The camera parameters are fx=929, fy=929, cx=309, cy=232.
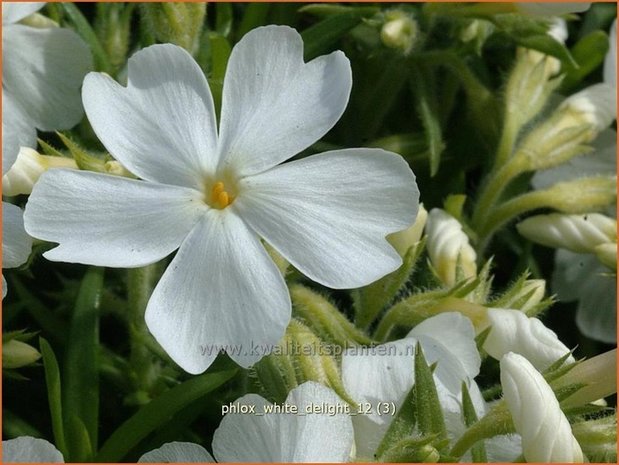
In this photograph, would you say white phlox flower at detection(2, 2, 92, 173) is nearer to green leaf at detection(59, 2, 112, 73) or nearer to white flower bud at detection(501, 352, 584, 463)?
green leaf at detection(59, 2, 112, 73)

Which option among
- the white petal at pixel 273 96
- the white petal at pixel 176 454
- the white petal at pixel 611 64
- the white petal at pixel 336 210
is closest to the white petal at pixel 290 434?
the white petal at pixel 176 454

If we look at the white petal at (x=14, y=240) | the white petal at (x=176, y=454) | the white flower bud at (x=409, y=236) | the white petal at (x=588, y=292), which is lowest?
the white petal at (x=588, y=292)

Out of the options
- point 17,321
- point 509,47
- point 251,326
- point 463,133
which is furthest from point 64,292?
point 509,47

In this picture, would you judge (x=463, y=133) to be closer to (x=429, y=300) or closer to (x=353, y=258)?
(x=429, y=300)

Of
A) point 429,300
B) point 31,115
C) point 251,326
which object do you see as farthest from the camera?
point 31,115

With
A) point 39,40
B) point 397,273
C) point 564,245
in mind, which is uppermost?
point 39,40

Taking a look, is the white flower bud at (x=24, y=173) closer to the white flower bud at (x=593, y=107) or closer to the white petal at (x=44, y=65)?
the white petal at (x=44, y=65)

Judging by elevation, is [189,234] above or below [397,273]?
above
